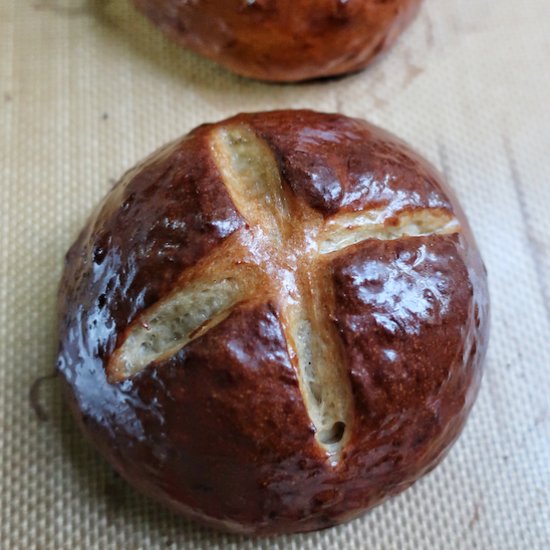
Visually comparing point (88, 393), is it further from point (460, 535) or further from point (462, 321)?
point (460, 535)

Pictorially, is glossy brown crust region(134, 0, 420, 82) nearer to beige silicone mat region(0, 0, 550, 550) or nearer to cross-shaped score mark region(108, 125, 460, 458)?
beige silicone mat region(0, 0, 550, 550)

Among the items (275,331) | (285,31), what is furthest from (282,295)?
A: (285,31)

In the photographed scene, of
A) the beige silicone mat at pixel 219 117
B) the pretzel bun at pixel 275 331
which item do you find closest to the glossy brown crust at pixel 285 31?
the beige silicone mat at pixel 219 117

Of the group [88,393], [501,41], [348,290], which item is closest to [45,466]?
[88,393]

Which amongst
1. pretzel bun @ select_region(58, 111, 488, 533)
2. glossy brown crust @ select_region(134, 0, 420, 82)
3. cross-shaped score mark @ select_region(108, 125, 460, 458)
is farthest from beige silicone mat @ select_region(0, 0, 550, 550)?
cross-shaped score mark @ select_region(108, 125, 460, 458)

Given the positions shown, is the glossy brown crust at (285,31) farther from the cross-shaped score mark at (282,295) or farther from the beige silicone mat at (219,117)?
the cross-shaped score mark at (282,295)

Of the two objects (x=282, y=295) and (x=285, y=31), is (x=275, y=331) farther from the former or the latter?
(x=285, y=31)
